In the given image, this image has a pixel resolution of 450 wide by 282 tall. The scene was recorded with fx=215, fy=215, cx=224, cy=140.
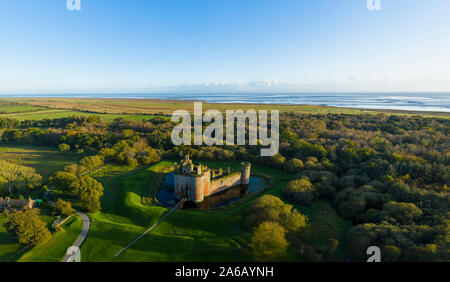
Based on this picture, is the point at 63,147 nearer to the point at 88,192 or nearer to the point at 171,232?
the point at 88,192

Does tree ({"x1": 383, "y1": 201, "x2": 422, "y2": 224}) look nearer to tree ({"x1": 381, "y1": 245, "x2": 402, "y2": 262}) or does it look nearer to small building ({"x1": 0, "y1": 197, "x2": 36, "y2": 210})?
tree ({"x1": 381, "y1": 245, "x2": 402, "y2": 262})

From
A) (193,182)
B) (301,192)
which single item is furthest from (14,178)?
(301,192)

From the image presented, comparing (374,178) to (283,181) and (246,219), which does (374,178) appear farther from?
(246,219)

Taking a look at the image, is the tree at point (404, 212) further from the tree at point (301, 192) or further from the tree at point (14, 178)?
the tree at point (14, 178)

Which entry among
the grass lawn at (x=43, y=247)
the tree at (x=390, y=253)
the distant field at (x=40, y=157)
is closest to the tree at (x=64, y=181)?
the grass lawn at (x=43, y=247)

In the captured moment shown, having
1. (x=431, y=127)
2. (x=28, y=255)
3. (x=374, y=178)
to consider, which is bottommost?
(x=28, y=255)

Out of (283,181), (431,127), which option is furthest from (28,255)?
(431,127)
